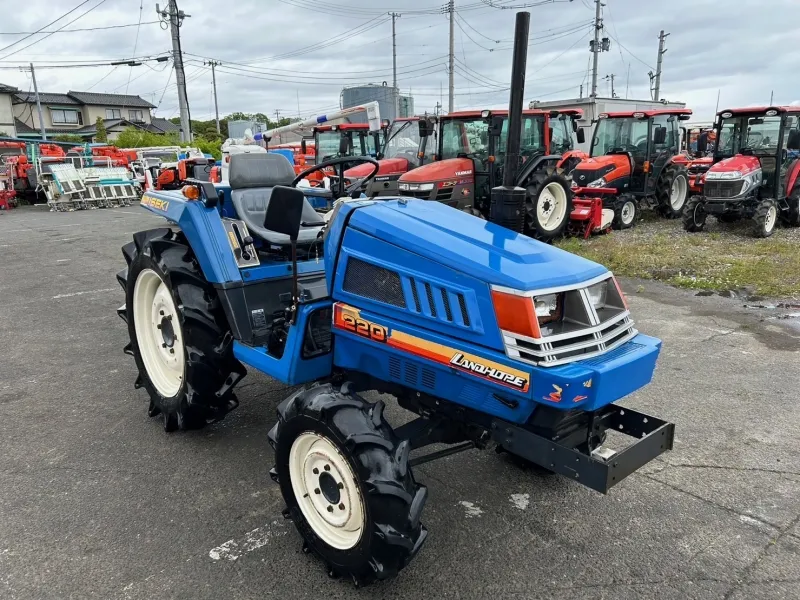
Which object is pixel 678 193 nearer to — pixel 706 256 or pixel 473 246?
pixel 706 256

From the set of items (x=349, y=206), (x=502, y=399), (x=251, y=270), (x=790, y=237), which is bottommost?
(x=790, y=237)

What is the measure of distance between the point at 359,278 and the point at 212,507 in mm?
1289

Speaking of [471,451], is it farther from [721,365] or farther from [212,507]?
[721,365]

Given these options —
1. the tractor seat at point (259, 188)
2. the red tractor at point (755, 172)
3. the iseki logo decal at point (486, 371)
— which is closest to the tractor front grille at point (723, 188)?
the red tractor at point (755, 172)

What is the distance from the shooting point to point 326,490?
240 centimetres

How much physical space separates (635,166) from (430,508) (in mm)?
10835

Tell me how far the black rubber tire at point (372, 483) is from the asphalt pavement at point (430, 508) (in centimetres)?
19

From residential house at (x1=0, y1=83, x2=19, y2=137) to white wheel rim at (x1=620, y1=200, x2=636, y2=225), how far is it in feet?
149

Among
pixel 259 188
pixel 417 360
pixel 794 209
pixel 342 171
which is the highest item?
pixel 342 171

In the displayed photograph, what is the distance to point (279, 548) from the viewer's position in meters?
2.52

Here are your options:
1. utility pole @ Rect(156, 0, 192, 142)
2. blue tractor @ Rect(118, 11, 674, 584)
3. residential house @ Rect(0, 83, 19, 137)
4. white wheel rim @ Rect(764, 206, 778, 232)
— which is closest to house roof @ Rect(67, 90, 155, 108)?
residential house @ Rect(0, 83, 19, 137)

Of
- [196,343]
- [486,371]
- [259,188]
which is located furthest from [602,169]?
[486,371]

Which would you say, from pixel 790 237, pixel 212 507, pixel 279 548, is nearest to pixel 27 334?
pixel 212 507

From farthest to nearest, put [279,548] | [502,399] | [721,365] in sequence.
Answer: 1. [721,365]
2. [279,548]
3. [502,399]
